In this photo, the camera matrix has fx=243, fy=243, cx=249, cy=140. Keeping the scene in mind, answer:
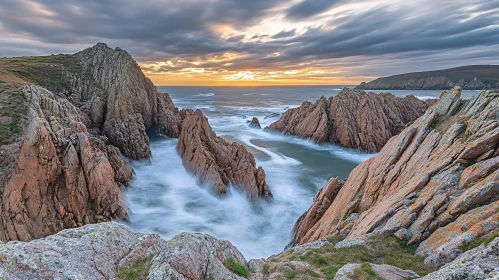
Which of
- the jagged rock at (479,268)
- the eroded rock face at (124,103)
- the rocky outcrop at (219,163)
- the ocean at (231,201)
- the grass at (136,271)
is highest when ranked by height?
the eroded rock face at (124,103)

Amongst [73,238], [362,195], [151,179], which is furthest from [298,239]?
[151,179]

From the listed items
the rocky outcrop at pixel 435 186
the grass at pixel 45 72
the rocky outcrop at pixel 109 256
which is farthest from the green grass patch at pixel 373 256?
the grass at pixel 45 72

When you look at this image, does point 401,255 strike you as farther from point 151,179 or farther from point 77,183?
point 151,179

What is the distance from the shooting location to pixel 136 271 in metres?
7.70

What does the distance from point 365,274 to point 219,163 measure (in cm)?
2802

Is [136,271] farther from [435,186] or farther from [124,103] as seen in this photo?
[124,103]

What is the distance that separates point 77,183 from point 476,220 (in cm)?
2855

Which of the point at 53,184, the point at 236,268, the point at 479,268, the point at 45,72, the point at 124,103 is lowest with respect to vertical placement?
the point at 236,268

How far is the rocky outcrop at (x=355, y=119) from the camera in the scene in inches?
2265

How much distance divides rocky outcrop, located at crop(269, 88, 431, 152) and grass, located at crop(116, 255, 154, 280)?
5658cm

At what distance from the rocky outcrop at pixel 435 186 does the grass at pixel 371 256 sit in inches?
20.1

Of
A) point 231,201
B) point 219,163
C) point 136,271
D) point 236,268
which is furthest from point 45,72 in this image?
point 236,268

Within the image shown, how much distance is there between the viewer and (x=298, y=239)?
76.6ft

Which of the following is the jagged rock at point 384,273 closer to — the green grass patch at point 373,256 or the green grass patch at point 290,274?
the green grass patch at point 373,256
